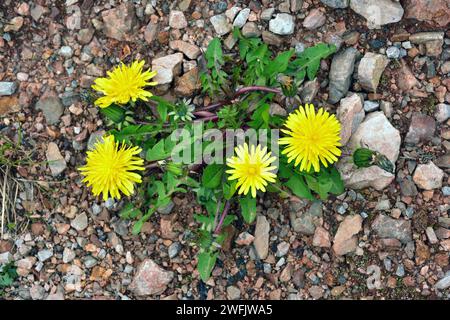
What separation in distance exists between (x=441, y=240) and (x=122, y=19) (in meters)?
2.59

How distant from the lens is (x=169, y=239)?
379 cm

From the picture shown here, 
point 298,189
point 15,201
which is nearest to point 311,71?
point 298,189

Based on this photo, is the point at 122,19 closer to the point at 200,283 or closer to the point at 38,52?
the point at 38,52

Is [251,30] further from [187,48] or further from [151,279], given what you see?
[151,279]

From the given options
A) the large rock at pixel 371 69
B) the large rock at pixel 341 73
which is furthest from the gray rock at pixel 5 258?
the large rock at pixel 371 69

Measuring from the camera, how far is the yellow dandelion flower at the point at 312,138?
10.7 feet

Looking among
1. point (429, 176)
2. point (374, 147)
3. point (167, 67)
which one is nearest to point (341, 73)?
point (374, 147)

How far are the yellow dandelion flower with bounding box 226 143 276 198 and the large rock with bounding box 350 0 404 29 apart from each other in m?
1.18

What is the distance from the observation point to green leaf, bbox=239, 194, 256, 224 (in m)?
3.56

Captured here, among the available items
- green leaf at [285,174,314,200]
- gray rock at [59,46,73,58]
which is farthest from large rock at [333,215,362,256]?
gray rock at [59,46,73,58]

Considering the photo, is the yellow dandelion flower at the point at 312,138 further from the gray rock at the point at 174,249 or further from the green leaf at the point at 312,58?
the gray rock at the point at 174,249

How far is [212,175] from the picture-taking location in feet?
11.6

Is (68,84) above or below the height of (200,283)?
above

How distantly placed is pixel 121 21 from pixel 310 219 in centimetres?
188
